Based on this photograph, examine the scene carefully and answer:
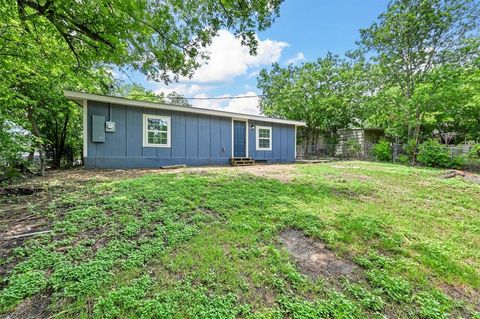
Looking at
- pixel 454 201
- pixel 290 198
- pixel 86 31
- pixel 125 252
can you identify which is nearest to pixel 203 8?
pixel 86 31

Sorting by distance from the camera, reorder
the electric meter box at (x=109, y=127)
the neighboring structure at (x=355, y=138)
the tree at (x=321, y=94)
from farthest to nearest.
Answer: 1. the tree at (x=321, y=94)
2. the neighboring structure at (x=355, y=138)
3. the electric meter box at (x=109, y=127)

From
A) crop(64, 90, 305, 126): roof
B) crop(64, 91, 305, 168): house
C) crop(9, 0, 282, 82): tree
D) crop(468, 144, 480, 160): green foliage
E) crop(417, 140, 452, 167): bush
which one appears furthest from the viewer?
crop(417, 140, 452, 167): bush

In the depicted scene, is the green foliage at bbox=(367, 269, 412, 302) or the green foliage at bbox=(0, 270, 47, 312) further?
the green foliage at bbox=(367, 269, 412, 302)

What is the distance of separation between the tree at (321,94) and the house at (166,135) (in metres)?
6.58

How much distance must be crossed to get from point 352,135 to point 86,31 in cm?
1796

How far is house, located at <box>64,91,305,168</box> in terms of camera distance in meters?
7.21

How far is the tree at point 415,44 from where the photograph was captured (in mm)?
11406

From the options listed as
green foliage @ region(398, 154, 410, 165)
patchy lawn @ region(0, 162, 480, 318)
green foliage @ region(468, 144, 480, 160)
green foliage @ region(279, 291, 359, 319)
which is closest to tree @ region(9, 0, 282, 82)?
patchy lawn @ region(0, 162, 480, 318)

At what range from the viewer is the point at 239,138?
35.0 feet

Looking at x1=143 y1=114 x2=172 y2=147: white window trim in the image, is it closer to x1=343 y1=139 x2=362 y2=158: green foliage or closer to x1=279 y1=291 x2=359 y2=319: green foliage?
x1=279 y1=291 x2=359 y2=319: green foliage

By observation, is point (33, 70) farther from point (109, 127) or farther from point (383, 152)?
point (383, 152)

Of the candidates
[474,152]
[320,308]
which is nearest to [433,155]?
[474,152]

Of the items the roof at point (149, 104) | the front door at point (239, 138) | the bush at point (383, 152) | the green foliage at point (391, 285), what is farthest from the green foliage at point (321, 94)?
the green foliage at point (391, 285)

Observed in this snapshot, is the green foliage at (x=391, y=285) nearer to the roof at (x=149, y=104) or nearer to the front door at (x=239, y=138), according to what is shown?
the roof at (x=149, y=104)
